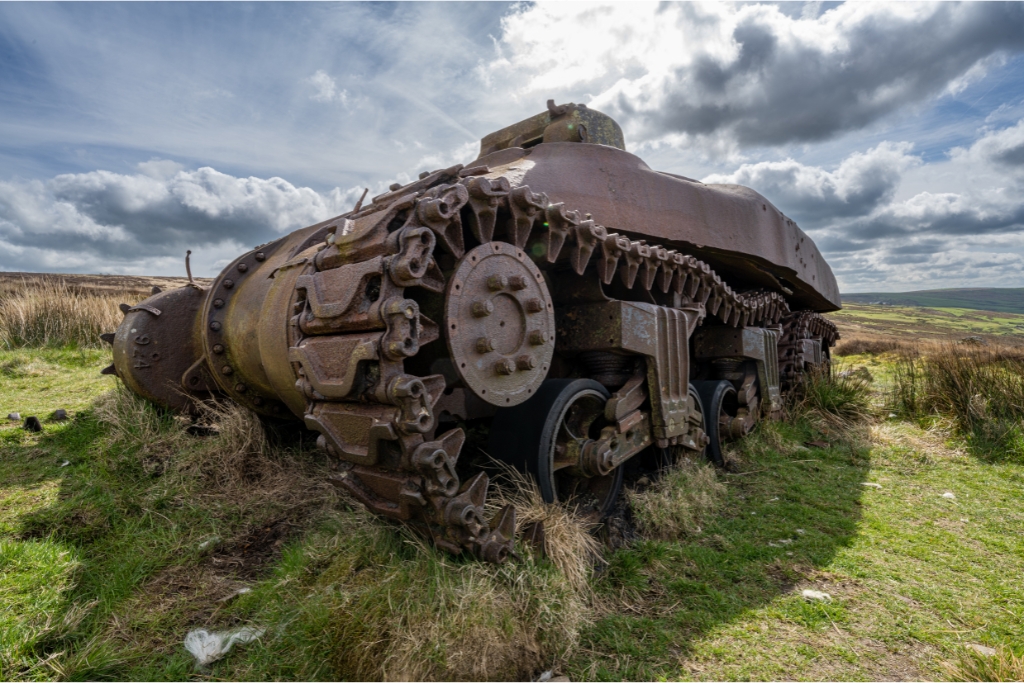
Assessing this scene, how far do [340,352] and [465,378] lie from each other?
0.59 metres

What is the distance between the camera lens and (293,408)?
3.89 meters

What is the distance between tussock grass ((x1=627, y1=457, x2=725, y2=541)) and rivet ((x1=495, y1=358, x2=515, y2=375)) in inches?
66.6

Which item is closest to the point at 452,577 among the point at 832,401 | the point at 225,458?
the point at 225,458

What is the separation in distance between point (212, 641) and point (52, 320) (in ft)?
30.4

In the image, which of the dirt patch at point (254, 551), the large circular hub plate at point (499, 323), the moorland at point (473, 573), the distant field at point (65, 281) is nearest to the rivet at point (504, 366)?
the large circular hub plate at point (499, 323)

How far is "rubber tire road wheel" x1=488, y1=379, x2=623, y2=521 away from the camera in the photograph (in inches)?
139

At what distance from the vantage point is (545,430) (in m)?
3.53

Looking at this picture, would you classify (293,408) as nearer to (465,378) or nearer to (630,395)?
(465,378)

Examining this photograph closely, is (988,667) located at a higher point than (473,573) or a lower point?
lower

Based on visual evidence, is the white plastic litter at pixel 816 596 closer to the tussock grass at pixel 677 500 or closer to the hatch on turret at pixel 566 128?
the tussock grass at pixel 677 500

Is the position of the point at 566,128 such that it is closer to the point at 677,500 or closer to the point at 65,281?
the point at 677,500

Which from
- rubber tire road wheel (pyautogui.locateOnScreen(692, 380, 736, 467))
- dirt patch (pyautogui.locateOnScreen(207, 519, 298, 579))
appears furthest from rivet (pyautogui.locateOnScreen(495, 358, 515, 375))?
rubber tire road wheel (pyautogui.locateOnScreen(692, 380, 736, 467))

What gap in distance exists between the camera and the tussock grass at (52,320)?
955 cm

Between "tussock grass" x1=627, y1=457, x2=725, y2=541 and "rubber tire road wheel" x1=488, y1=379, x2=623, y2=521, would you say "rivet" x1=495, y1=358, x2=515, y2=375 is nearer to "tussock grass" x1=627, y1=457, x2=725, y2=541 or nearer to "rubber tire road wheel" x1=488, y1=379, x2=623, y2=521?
"rubber tire road wheel" x1=488, y1=379, x2=623, y2=521
